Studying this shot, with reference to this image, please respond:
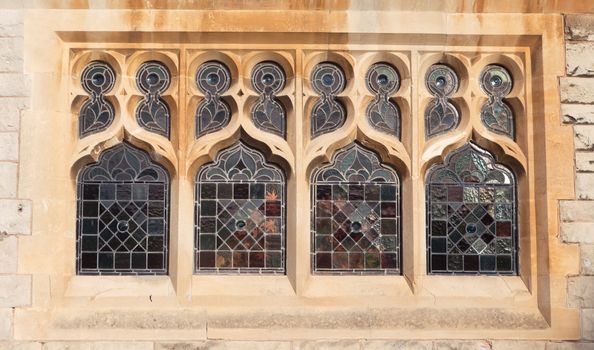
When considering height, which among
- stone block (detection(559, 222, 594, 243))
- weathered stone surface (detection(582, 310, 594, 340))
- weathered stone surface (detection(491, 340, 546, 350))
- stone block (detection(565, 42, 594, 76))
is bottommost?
weathered stone surface (detection(491, 340, 546, 350))

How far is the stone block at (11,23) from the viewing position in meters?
7.67

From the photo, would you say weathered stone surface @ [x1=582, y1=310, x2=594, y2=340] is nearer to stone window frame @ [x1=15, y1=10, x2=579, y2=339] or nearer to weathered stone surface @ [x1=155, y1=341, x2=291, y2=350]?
stone window frame @ [x1=15, y1=10, x2=579, y2=339]

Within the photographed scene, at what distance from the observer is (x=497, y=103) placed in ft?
26.1

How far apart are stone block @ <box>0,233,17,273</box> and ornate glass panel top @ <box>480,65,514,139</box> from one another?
12.7 ft

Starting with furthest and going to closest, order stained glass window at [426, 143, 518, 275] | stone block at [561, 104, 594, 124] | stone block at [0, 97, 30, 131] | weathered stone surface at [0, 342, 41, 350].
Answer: stained glass window at [426, 143, 518, 275] < stone block at [561, 104, 594, 124] < stone block at [0, 97, 30, 131] < weathered stone surface at [0, 342, 41, 350]

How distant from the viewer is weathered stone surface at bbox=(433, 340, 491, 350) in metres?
7.43

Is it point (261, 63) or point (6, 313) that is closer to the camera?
point (6, 313)

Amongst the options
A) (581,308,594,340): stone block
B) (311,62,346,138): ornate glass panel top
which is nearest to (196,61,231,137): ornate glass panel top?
(311,62,346,138): ornate glass panel top

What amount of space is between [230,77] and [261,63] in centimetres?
28

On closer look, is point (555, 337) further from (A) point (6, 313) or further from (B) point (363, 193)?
Result: (A) point (6, 313)

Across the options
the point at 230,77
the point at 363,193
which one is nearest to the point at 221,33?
the point at 230,77

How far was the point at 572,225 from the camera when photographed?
298 inches

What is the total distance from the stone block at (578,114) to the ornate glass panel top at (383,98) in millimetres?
1331

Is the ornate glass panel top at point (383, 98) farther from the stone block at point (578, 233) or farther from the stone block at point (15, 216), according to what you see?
the stone block at point (15, 216)
